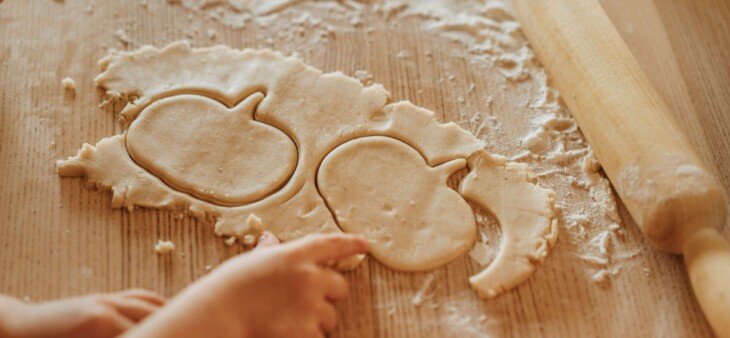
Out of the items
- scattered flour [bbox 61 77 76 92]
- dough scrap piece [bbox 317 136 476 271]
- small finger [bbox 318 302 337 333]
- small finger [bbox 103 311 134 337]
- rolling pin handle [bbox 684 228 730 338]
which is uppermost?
scattered flour [bbox 61 77 76 92]

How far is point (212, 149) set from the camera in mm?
1205

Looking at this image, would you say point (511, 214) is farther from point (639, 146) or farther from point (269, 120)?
point (269, 120)

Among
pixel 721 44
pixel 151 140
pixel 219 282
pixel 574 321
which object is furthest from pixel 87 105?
pixel 721 44

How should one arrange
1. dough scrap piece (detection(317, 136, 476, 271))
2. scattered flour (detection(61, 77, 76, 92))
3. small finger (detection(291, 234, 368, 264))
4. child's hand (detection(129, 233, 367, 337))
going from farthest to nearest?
1. scattered flour (detection(61, 77, 76, 92))
2. dough scrap piece (detection(317, 136, 476, 271))
3. small finger (detection(291, 234, 368, 264))
4. child's hand (detection(129, 233, 367, 337))

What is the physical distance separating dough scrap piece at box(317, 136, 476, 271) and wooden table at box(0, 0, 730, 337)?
0.03 m

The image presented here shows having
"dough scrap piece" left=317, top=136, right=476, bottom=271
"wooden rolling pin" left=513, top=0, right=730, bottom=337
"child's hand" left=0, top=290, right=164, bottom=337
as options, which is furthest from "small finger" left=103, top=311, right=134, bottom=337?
"wooden rolling pin" left=513, top=0, right=730, bottom=337

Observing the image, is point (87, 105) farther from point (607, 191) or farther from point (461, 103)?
point (607, 191)

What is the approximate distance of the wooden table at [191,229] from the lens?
3.53ft

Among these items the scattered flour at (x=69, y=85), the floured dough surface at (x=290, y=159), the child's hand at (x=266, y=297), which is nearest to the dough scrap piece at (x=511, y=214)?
the floured dough surface at (x=290, y=159)

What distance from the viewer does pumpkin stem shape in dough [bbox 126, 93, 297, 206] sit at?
1164 mm

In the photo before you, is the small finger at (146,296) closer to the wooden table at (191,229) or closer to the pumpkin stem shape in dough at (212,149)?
the wooden table at (191,229)

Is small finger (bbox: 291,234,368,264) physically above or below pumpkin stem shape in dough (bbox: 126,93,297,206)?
below

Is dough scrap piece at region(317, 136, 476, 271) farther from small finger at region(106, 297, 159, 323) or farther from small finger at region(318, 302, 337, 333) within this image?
small finger at region(106, 297, 159, 323)

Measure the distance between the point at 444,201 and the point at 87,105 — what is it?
696mm
